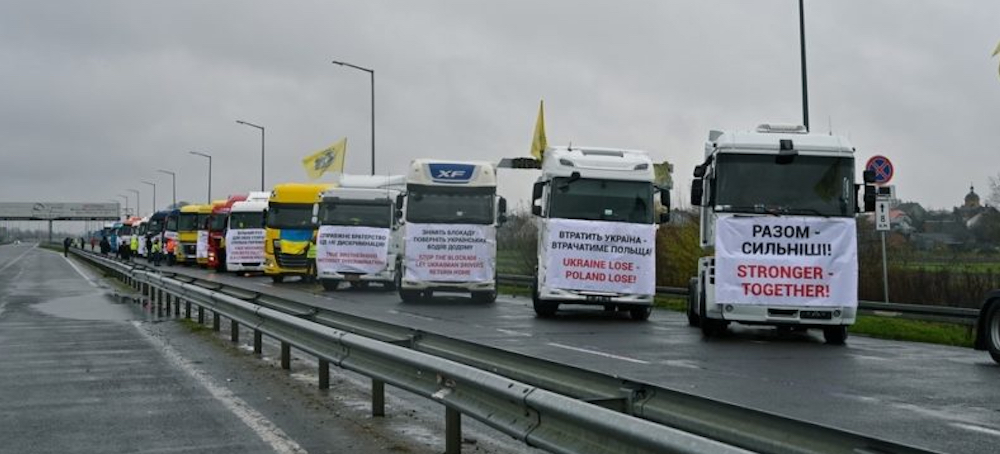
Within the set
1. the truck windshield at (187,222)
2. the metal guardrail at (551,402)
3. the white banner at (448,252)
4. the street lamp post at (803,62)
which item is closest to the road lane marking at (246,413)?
the metal guardrail at (551,402)

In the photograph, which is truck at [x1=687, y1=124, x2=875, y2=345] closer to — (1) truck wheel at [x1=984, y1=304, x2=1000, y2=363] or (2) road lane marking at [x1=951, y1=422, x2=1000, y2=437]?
(1) truck wheel at [x1=984, y1=304, x2=1000, y2=363]

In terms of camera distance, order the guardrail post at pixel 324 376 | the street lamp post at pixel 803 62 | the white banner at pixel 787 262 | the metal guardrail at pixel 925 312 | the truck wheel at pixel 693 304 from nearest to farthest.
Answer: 1. the guardrail post at pixel 324 376
2. the white banner at pixel 787 262
3. the metal guardrail at pixel 925 312
4. the truck wheel at pixel 693 304
5. the street lamp post at pixel 803 62

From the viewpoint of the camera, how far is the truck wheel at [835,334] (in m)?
16.5

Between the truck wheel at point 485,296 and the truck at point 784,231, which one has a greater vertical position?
the truck at point 784,231

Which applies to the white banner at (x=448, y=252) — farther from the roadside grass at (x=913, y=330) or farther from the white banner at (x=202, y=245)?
the white banner at (x=202, y=245)

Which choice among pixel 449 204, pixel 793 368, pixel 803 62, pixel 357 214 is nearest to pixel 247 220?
pixel 357 214

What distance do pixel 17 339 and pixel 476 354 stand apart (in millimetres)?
11609

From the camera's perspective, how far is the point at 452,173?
87.7ft

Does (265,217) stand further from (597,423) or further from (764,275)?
(597,423)

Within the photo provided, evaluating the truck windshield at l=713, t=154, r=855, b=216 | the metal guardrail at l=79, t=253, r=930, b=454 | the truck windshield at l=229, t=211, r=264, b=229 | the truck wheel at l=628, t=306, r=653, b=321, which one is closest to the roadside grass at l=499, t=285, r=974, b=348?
the truck windshield at l=713, t=154, r=855, b=216

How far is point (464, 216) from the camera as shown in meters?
26.5

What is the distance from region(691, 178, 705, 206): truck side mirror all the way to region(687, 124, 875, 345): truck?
59 cm

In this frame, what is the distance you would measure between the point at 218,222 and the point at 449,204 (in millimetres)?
28953

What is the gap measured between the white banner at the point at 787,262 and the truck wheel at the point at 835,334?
694 mm
